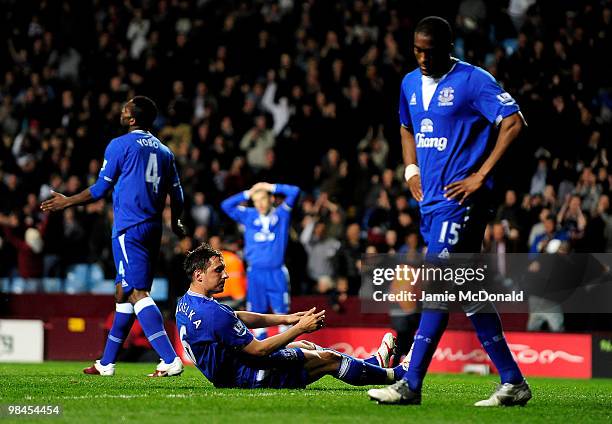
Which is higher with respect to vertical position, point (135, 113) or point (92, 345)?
point (135, 113)

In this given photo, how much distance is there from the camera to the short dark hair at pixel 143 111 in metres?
10.9

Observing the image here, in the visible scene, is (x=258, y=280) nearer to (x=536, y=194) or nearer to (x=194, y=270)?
(x=536, y=194)

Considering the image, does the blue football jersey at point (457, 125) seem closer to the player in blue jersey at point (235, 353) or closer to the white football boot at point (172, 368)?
the player in blue jersey at point (235, 353)

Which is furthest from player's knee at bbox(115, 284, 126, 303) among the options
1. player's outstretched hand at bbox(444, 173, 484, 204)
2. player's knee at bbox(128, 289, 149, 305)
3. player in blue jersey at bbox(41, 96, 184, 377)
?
player's outstretched hand at bbox(444, 173, 484, 204)

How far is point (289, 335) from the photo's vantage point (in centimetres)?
846

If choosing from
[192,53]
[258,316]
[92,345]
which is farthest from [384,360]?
[192,53]

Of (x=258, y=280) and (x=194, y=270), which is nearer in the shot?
(x=194, y=270)

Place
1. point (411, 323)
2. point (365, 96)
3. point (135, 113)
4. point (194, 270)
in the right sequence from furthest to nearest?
point (365, 96) < point (411, 323) < point (135, 113) < point (194, 270)

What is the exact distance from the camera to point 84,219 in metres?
20.7

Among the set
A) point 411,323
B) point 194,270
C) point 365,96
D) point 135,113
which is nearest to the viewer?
point 194,270

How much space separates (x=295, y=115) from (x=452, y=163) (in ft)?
43.3

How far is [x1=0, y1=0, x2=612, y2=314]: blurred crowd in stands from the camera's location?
1833 centimetres

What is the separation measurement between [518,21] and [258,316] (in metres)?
13.3

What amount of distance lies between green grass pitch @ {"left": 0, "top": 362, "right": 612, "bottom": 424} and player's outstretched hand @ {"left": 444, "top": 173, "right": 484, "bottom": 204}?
1.41m
